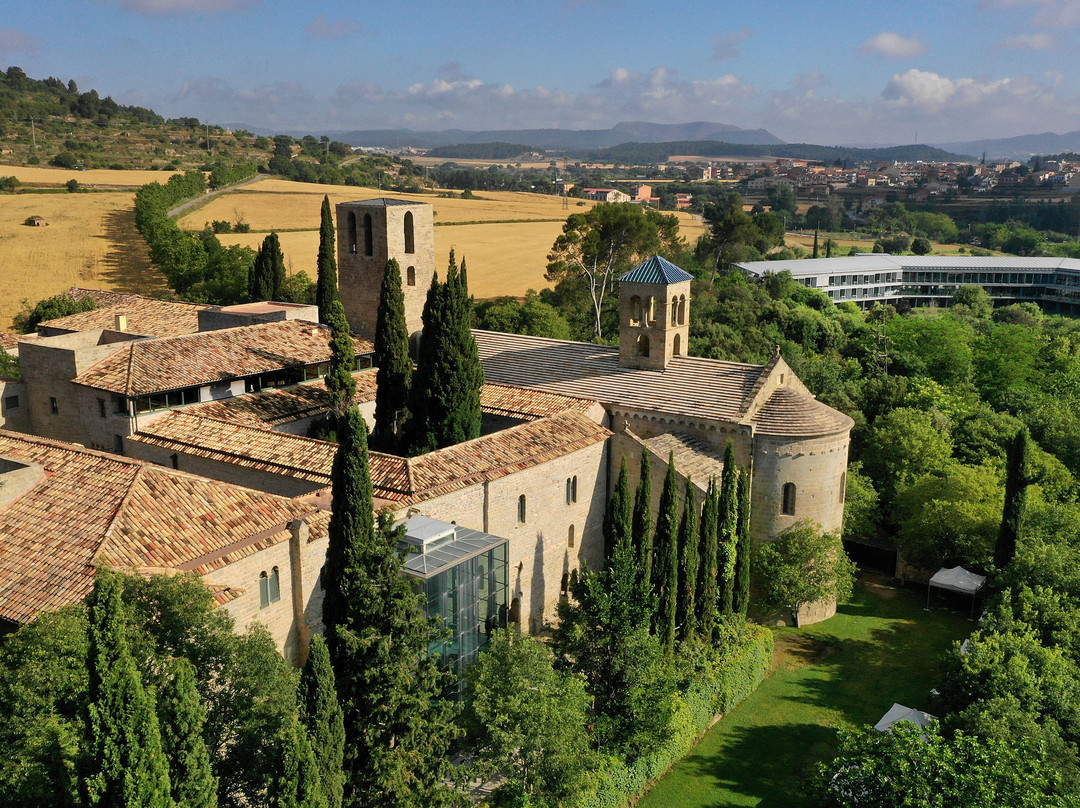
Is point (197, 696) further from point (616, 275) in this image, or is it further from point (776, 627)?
point (616, 275)

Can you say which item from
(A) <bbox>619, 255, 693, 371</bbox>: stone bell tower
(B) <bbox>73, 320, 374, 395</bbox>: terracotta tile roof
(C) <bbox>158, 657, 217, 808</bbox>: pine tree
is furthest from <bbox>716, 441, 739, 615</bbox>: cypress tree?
(C) <bbox>158, 657, 217, 808</bbox>: pine tree

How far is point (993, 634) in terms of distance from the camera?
26328mm

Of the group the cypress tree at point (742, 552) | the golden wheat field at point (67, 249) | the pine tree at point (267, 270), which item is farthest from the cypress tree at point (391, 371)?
the golden wheat field at point (67, 249)

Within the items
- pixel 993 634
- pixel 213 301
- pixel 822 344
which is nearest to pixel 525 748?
pixel 993 634

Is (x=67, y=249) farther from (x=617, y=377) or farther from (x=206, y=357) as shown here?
(x=617, y=377)

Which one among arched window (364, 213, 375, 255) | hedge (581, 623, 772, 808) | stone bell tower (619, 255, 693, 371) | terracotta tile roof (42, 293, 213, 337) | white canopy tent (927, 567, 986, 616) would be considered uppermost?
arched window (364, 213, 375, 255)

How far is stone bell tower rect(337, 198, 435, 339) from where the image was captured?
40000 millimetres

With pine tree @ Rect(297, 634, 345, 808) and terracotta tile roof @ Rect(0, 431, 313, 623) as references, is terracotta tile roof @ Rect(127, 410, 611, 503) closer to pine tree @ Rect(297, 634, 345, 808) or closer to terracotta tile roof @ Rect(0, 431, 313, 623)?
terracotta tile roof @ Rect(0, 431, 313, 623)

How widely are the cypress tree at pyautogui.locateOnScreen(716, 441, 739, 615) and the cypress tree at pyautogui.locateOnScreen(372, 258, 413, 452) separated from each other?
12.3 m

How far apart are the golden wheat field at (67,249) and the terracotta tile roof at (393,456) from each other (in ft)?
125

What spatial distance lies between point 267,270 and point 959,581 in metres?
40.6

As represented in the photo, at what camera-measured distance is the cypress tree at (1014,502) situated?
33.2 metres

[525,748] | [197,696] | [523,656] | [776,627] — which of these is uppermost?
[197,696]

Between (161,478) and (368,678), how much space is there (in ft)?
30.3
